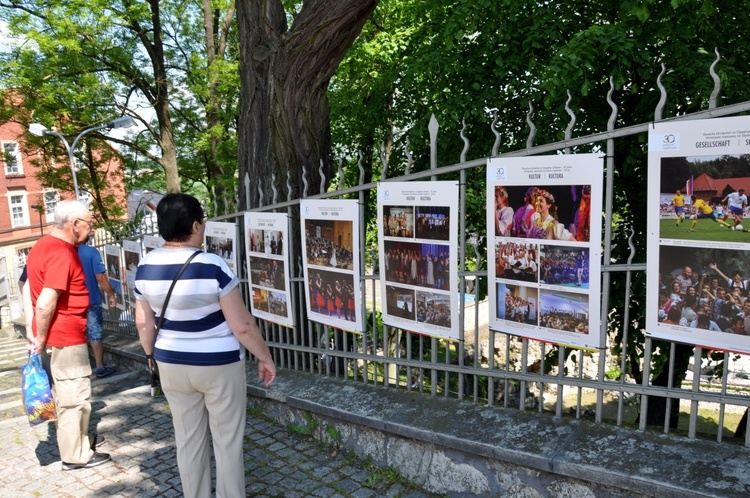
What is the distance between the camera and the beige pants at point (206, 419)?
327cm

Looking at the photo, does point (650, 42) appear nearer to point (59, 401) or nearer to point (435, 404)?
point (435, 404)

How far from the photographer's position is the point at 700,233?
2748 mm

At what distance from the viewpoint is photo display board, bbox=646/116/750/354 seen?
2615mm

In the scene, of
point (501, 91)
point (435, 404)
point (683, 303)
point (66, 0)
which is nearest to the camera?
point (683, 303)

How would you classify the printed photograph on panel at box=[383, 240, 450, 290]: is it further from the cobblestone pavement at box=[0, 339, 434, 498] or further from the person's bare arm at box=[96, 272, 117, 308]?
the person's bare arm at box=[96, 272, 117, 308]

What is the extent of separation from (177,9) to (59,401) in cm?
2066

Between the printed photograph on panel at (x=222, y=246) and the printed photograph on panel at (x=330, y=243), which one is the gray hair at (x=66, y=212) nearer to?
the printed photograph on panel at (x=222, y=246)

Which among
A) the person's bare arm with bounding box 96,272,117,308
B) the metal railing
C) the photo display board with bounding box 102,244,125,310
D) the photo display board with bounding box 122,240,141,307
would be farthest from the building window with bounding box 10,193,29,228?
the metal railing

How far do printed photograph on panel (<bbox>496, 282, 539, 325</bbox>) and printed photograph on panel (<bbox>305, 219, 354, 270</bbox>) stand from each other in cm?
128

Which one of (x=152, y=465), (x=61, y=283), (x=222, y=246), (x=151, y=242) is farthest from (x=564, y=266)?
(x=151, y=242)

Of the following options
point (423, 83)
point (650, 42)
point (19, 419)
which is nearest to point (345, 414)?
point (19, 419)

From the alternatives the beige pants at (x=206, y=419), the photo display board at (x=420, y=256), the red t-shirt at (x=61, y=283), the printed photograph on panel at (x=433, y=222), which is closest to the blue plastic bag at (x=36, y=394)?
the red t-shirt at (x=61, y=283)

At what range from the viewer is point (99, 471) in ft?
14.0

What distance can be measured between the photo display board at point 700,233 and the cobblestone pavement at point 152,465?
1932mm
